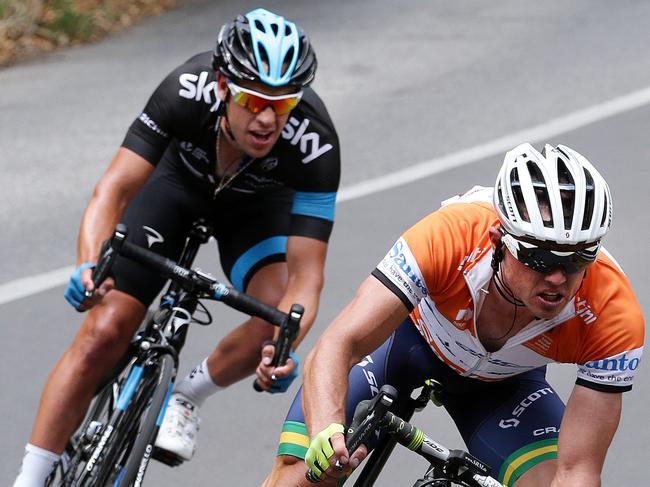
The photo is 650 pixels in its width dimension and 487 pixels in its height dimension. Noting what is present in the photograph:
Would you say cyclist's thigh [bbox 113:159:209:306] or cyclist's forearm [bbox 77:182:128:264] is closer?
cyclist's forearm [bbox 77:182:128:264]

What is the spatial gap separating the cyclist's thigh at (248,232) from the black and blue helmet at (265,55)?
682mm

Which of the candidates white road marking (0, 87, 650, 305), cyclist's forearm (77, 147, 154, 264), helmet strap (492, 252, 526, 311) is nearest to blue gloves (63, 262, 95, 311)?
cyclist's forearm (77, 147, 154, 264)

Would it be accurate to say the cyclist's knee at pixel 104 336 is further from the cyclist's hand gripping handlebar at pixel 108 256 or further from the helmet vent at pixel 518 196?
the helmet vent at pixel 518 196

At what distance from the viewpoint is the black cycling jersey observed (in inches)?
208

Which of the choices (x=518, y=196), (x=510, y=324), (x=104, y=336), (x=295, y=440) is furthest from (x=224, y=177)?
(x=518, y=196)

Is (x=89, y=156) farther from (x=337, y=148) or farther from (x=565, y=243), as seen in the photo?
(x=565, y=243)

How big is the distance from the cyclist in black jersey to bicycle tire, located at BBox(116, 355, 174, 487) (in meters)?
0.30

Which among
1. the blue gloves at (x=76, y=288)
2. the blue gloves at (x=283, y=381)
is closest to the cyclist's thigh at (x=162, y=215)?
the blue gloves at (x=76, y=288)

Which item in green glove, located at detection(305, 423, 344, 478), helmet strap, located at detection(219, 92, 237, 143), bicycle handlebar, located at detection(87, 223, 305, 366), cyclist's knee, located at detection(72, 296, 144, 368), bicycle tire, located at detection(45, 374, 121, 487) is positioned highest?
helmet strap, located at detection(219, 92, 237, 143)

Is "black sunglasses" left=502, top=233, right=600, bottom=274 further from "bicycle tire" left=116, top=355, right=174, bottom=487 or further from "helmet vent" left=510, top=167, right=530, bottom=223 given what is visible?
"bicycle tire" left=116, top=355, right=174, bottom=487

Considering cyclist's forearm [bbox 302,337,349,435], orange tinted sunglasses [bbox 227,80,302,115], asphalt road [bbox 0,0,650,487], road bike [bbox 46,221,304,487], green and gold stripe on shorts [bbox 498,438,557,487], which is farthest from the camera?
asphalt road [bbox 0,0,650,487]

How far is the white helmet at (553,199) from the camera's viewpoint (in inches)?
151

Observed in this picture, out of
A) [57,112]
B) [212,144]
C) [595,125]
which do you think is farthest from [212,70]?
[595,125]

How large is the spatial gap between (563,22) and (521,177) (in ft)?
28.1
